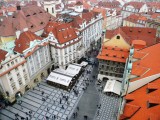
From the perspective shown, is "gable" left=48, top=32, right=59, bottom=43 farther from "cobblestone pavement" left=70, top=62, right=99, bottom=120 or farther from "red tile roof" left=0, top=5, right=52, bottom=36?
"cobblestone pavement" left=70, top=62, right=99, bottom=120

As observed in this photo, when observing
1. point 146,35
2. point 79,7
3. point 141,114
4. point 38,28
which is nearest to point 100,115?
point 141,114

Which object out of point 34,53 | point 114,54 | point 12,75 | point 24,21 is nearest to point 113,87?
point 114,54

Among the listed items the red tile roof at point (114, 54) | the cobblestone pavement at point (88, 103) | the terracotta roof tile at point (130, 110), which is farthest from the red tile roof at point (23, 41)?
the terracotta roof tile at point (130, 110)

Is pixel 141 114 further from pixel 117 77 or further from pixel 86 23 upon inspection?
pixel 86 23

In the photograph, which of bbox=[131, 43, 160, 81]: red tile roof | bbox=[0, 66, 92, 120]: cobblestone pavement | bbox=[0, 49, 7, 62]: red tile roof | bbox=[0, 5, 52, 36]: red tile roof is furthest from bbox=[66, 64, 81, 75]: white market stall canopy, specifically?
bbox=[131, 43, 160, 81]: red tile roof

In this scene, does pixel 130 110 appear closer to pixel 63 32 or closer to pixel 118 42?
pixel 118 42
